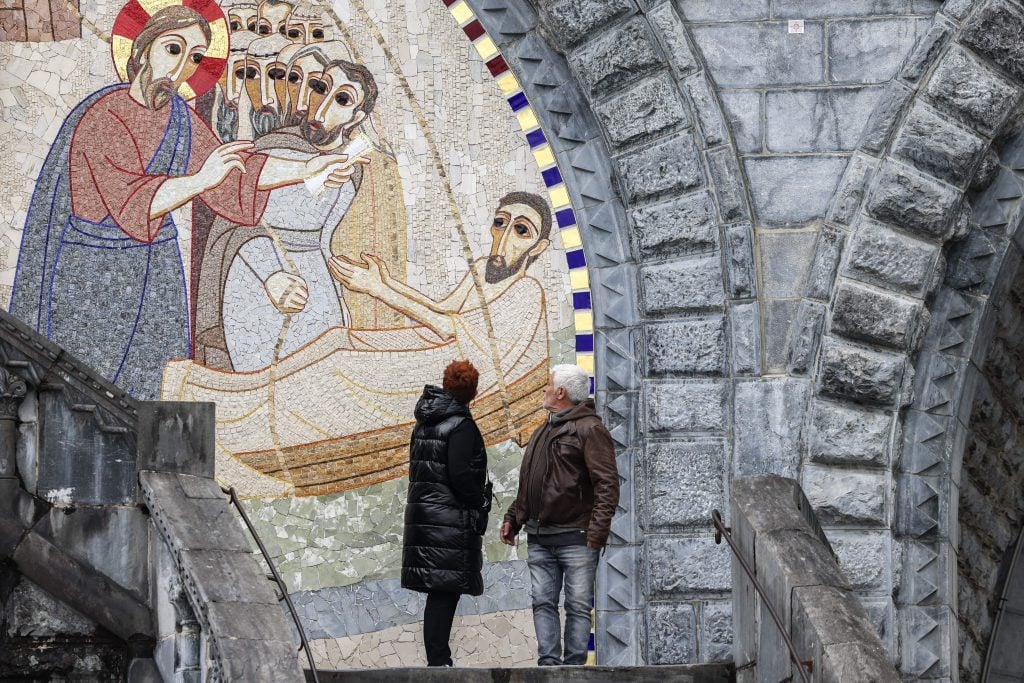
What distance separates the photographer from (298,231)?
413 inches

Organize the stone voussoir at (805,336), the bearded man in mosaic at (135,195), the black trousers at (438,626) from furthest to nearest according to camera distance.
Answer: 1. the bearded man in mosaic at (135,195)
2. the stone voussoir at (805,336)
3. the black trousers at (438,626)

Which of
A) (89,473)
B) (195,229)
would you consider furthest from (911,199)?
(89,473)

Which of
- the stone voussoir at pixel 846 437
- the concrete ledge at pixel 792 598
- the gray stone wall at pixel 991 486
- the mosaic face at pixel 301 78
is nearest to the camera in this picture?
the concrete ledge at pixel 792 598

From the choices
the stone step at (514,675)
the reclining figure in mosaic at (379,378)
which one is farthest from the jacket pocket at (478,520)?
the reclining figure in mosaic at (379,378)

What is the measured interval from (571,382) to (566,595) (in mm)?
941

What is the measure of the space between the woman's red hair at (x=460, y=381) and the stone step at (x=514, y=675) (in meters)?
1.42

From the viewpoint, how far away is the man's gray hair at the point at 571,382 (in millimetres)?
8766

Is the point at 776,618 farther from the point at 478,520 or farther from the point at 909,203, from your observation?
the point at 909,203

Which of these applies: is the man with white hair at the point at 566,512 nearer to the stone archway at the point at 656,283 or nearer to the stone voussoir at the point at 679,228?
the stone archway at the point at 656,283

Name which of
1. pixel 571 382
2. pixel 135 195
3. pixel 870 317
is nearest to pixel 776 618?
pixel 571 382

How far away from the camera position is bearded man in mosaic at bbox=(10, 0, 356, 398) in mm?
10367

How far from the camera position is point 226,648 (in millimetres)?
7008

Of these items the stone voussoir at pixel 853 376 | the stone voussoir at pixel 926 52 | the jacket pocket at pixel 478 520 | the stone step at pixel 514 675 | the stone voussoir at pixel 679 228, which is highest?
the stone voussoir at pixel 926 52

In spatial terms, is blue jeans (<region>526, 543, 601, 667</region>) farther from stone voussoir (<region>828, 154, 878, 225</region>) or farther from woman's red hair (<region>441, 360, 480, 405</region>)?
stone voussoir (<region>828, 154, 878, 225</region>)
